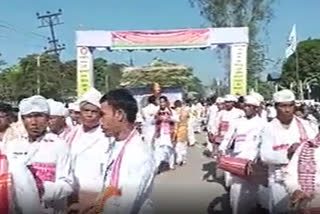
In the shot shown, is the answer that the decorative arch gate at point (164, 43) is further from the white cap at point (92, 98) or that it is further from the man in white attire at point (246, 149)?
the white cap at point (92, 98)

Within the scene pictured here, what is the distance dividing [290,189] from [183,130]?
571 inches

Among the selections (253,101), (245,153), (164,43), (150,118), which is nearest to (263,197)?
(245,153)

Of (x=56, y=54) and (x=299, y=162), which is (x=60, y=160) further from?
(x=56, y=54)

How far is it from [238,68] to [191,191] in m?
10.0

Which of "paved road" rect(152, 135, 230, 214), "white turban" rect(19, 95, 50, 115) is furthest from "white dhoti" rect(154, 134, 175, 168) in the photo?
"white turban" rect(19, 95, 50, 115)

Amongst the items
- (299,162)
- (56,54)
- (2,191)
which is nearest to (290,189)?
(299,162)

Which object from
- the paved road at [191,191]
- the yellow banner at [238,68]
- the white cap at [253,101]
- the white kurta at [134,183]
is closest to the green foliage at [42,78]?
the yellow banner at [238,68]

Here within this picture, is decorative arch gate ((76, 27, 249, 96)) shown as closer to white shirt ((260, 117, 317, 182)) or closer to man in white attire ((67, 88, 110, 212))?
white shirt ((260, 117, 317, 182))

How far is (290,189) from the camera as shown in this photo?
5.84 m

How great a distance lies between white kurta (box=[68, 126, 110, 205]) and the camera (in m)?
5.44

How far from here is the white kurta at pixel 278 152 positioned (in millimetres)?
6633

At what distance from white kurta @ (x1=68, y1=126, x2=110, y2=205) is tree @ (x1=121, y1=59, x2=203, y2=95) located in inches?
1196

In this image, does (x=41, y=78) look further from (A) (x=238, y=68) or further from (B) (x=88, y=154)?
(B) (x=88, y=154)

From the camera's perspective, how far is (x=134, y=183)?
4328mm
